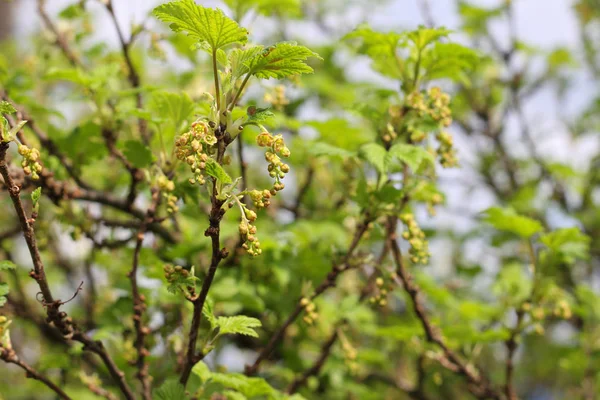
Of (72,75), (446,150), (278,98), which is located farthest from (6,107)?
(446,150)

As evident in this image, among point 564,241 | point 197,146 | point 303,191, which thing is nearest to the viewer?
point 197,146

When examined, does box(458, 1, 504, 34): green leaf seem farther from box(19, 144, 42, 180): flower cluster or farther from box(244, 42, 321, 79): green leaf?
box(19, 144, 42, 180): flower cluster

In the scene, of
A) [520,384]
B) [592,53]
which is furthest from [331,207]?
[520,384]

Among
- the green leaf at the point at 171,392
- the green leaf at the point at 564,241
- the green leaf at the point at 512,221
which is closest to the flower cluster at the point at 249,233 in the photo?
the green leaf at the point at 171,392

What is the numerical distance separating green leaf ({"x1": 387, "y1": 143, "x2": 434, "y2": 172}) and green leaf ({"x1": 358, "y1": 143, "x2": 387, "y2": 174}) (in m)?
0.03

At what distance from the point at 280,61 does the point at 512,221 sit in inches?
79.4

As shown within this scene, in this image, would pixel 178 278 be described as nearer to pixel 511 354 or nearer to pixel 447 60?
pixel 447 60

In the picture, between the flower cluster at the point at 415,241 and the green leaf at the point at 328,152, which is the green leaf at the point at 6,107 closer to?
the green leaf at the point at 328,152

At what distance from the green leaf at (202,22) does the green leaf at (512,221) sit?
1.95m

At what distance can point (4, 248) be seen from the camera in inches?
135

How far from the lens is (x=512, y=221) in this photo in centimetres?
326

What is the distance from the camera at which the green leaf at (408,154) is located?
96.3 inches

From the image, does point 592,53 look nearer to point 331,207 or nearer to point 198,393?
point 331,207

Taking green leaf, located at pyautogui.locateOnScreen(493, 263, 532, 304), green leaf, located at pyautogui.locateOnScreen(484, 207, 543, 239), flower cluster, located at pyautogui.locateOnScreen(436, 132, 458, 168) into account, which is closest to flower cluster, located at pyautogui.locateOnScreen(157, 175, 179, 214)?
flower cluster, located at pyautogui.locateOnScreen(436, 132, 458, 168)
